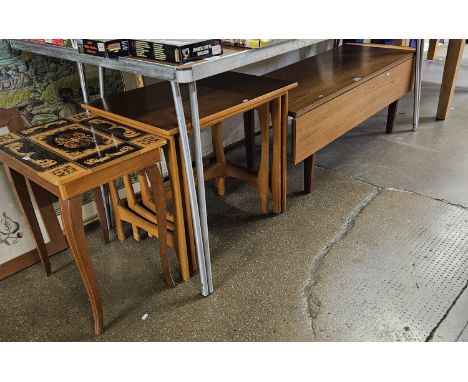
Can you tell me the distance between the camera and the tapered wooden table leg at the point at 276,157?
190cm

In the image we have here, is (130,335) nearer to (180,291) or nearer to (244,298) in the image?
(180,291)

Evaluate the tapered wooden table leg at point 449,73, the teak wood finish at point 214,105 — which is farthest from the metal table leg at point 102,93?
the tapered wooden table leg at point 449,73

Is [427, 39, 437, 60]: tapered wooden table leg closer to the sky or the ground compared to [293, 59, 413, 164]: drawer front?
closer to the ground

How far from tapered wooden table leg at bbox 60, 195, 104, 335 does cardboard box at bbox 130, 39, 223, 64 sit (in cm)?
50

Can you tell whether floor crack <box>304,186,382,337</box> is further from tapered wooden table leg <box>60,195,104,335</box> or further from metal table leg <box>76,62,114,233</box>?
metal table leg <box>76,62,114,233</box>

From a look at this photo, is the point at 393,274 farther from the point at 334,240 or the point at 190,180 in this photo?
the point at 190,180

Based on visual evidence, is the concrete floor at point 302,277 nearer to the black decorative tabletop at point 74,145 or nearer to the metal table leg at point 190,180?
the metal table leg at point 190,180

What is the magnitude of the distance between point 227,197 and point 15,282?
3.73 feet

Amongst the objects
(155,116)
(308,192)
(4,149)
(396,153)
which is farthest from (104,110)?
(396,153)

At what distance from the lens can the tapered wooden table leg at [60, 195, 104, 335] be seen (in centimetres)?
131

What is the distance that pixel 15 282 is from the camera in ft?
6.10

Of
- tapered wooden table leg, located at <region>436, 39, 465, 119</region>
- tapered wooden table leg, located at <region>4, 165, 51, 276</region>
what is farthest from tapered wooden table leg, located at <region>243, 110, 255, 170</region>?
tapered wooden table leg, located at <region>436, 39, 465, 119</region>

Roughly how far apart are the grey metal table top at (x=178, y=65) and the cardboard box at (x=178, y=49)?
0.07ft

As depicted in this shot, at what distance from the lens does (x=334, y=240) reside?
2033mm
